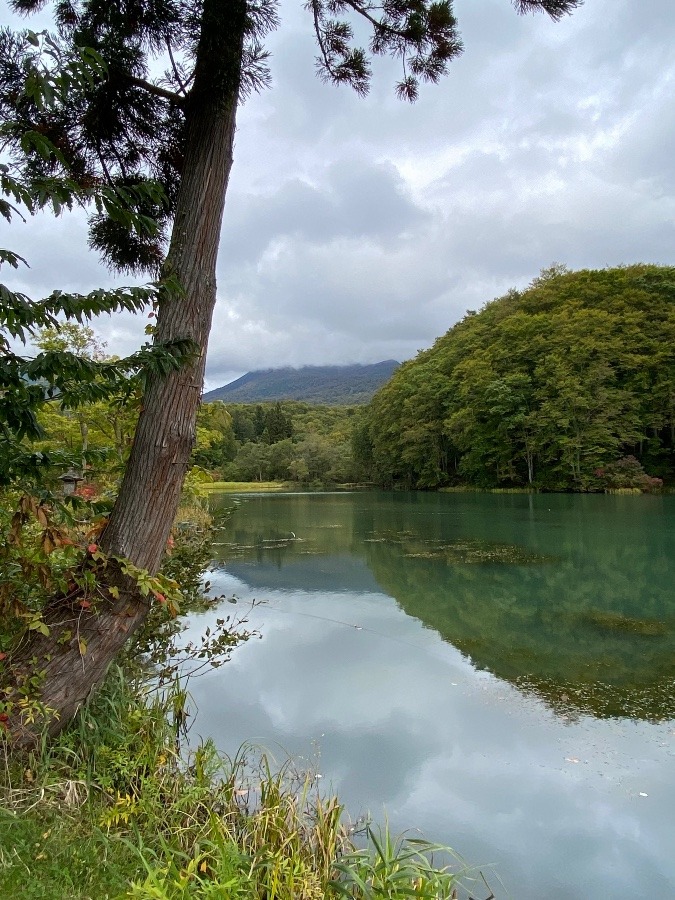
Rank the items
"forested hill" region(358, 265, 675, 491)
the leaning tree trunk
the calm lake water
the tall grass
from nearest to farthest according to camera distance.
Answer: the tall grass
the leaning tree trunk
the calm lake water
"forested hill" region(358, 265, 675, 491)

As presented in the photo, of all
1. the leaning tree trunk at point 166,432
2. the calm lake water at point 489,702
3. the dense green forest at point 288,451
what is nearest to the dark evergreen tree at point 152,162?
the leaning tree trunk at point 166,432

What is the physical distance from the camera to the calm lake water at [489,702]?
3.23 metres

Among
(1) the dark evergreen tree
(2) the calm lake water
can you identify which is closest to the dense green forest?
(2) the calm lake water

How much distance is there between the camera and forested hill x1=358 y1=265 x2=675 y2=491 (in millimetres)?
32438

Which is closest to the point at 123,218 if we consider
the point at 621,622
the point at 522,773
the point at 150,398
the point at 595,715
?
the point at 150,398

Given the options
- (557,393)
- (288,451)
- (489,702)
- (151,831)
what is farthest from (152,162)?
(288,451)

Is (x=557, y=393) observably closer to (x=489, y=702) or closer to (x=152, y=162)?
(x=489, y=702)

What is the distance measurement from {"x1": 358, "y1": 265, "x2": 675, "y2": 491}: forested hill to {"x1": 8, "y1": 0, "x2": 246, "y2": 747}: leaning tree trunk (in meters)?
32.5

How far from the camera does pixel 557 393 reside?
35.1 meters

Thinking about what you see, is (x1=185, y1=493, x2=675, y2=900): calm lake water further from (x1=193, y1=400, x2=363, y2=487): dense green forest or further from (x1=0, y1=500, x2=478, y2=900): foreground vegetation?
(x1=193, y1=400, x2=363, y2=487): dense green forest

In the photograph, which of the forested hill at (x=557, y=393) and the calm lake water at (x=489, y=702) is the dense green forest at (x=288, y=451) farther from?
the calm lake water at (x=489, y=702)

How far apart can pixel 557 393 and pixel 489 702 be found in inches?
1287

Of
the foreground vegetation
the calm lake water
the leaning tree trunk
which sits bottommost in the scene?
the calm lake water

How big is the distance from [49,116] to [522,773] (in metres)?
4.78
